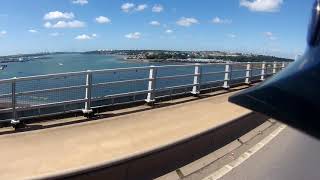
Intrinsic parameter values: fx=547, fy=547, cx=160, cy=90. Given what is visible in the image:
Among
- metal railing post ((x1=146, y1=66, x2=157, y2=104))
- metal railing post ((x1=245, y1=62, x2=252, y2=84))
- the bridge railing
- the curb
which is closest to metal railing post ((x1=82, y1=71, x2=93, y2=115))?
the bridge railing

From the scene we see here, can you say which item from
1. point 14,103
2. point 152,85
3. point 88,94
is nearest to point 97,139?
point 14,103

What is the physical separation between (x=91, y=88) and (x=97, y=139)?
10.1 ft

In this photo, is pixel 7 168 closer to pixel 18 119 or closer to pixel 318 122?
pixel 18 119

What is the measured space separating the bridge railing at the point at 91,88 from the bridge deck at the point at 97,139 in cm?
78

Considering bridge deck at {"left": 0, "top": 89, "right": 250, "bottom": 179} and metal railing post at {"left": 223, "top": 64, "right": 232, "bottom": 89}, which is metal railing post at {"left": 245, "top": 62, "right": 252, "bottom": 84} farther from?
bridge deck at {"left": 0, "top": 89, "right": 250, "bottom": 179}

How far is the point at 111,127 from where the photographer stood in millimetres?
12344

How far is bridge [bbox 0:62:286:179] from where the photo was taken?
332 inches

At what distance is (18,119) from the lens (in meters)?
12.0

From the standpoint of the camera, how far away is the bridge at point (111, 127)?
845cm

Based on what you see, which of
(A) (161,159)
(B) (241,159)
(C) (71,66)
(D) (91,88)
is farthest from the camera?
(C) (71,66)

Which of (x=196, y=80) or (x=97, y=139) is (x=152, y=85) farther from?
(x=97, y=139)

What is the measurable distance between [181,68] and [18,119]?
25.5 feet

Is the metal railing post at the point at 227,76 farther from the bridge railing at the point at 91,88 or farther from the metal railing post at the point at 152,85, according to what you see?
the metal railing post at the point at 152,85

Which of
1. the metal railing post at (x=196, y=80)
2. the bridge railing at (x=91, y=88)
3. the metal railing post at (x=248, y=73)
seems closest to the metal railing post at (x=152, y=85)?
the bridge railing at (x=91, y=88)
